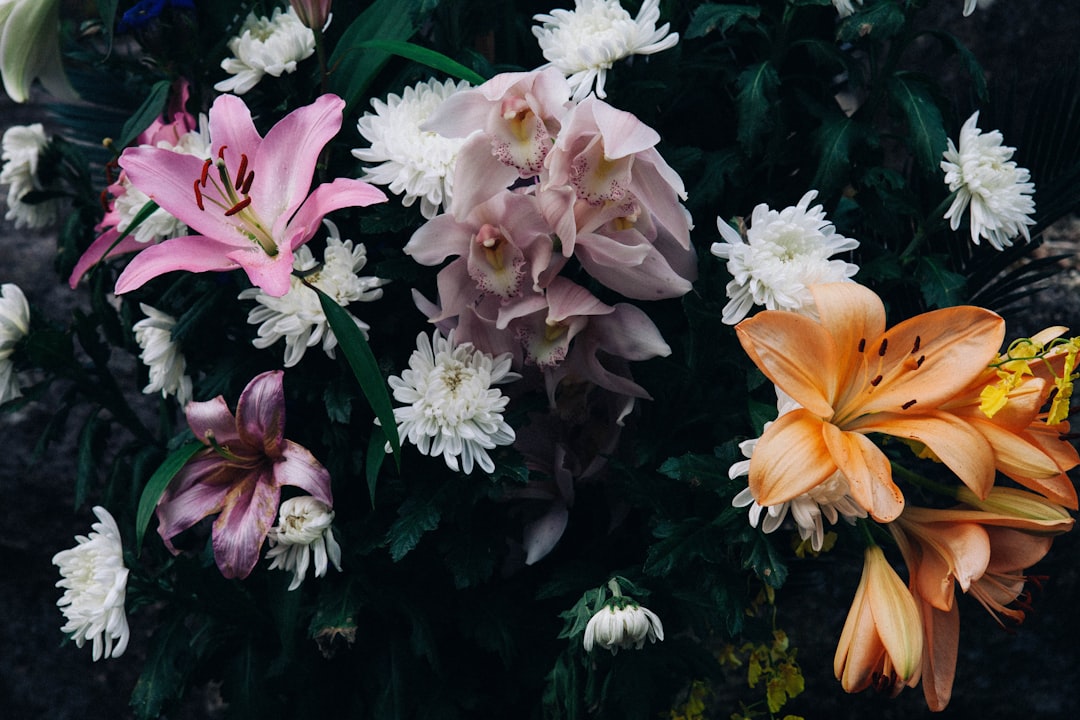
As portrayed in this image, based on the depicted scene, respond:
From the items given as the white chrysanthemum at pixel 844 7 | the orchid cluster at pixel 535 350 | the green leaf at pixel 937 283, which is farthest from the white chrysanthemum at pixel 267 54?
the green leaf at pixel 937 283

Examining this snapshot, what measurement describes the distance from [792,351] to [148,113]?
0.50 metres

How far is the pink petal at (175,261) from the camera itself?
544 millimetres

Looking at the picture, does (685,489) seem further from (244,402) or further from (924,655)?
(244,402)

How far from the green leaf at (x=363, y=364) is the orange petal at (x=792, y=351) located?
0.21 meters

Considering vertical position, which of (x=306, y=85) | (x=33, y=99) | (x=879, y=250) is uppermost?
(x=306, y=85)

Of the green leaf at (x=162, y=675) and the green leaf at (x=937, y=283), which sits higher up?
the green leaf at (x=937, y=283)

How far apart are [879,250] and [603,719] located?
1.37 feet

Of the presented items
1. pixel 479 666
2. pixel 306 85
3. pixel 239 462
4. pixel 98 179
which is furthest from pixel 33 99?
pixel 479 666

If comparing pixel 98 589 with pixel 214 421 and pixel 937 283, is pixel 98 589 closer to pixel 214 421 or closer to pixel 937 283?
pixel 214 421

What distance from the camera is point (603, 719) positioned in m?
0.69

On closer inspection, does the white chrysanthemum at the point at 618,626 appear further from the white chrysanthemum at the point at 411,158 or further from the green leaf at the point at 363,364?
the white chrysanthemum at the point at 411,158

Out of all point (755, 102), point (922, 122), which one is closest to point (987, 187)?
point (922, 122)

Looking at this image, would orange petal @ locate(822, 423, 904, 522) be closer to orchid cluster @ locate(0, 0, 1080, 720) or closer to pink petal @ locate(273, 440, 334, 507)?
orchid cluster @ locate(0, 0, 1080, 720)

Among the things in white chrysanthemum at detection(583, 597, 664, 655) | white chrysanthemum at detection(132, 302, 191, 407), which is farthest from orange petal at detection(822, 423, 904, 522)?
white chrysanthemum at detection(132, 302, 191, 407)
